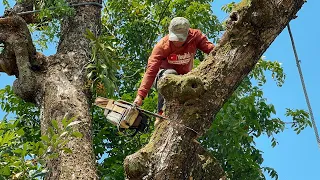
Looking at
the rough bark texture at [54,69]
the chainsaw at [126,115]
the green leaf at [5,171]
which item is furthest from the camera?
the rough bark texture at [54,69]

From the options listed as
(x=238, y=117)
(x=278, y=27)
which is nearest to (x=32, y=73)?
(x=238, y=117)

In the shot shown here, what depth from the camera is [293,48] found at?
12.9ft

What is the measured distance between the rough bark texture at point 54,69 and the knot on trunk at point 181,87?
1221 mm

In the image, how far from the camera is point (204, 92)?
11.6 ft

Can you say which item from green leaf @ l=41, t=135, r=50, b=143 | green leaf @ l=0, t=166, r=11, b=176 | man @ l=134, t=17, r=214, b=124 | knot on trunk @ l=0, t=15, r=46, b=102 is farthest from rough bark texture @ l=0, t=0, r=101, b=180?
green leaf @ l=0, t=166, r=11, b=176

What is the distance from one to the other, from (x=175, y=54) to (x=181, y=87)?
929 millimetres

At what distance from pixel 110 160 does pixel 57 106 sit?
111 centimetres

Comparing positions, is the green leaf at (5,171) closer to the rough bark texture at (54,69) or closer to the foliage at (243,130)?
the rough bark texture at (54,69)

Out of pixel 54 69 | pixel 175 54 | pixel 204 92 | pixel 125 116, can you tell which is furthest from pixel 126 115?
pixel 54 69

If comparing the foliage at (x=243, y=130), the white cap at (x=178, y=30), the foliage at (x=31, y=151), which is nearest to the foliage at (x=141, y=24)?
the foliage at (x=243, y=130)

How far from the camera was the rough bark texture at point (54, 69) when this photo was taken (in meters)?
4.80

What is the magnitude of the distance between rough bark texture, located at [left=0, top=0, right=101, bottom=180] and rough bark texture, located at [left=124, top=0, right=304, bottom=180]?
1.15 m

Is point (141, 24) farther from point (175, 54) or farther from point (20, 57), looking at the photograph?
point (175, 54)

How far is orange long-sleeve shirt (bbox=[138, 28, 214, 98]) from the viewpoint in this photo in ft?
14.0
